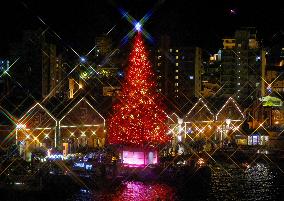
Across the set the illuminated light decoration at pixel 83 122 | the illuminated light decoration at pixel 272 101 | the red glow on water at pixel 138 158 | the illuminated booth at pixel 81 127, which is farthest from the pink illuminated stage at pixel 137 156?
the illuminated light decoration at pixel 272 101

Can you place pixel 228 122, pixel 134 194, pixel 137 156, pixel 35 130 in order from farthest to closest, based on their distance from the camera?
pixel 228 122 → pixel 35 130 → pixel 137 156 → pixel 134 194

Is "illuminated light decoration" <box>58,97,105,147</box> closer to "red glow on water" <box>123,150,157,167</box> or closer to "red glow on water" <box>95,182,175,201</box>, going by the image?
"red glow on water" <box>123,150,157,167</box>

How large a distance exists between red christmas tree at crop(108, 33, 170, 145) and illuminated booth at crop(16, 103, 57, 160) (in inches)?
225

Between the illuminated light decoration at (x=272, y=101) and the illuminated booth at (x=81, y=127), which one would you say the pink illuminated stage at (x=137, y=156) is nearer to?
the illuminated booth at (x=81, y=127)

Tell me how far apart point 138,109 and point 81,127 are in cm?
1079

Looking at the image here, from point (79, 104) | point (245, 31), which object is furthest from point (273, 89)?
point (79, 104)

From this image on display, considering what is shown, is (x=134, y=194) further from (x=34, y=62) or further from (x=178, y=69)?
(x=178, y=69)

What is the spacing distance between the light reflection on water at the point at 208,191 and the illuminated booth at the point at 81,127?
1151 cm

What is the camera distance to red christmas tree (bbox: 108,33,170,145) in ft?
98.5

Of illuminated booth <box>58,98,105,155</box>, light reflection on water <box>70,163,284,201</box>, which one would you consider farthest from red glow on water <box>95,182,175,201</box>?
illuminated booth <box>58,98,105,155</box>

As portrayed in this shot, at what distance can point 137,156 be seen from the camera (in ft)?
95.3

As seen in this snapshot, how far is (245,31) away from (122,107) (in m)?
58.1

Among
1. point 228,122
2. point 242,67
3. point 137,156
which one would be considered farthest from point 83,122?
point 242,67

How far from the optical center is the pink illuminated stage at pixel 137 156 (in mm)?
28844
